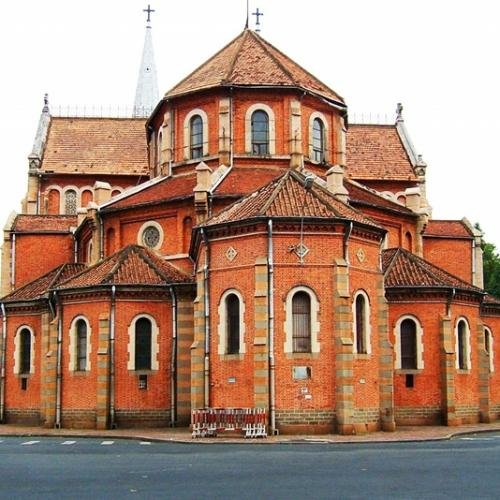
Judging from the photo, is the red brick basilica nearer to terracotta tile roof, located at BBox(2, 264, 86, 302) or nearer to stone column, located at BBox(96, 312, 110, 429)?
stone column, located at BBox(96, 312, 110, 429)

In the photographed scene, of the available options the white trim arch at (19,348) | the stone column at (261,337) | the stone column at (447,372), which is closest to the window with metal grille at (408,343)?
the stone column at (447,372)

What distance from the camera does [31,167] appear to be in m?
63.7

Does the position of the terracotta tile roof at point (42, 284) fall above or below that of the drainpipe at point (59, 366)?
above

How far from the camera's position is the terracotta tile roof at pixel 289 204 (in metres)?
35.2

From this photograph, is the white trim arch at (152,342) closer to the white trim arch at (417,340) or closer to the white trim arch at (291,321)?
the white trim arch at (291,321)

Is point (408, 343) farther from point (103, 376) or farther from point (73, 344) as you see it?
point (73, 344)

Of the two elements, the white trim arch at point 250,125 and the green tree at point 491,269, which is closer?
the white trim arch at point 250,125

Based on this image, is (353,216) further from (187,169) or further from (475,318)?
(187,169)

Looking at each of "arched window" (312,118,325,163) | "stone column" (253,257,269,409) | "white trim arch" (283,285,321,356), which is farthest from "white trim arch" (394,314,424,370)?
"arched window" (312,118,325,163)

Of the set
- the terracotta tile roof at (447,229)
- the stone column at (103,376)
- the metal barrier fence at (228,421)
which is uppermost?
the terracotta tile roof at (447,229)

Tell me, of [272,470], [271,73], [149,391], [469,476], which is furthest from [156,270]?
[469,476]

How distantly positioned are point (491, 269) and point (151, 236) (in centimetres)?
4983

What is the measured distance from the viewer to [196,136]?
156ft

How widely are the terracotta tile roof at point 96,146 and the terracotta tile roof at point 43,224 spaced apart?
10.2m
